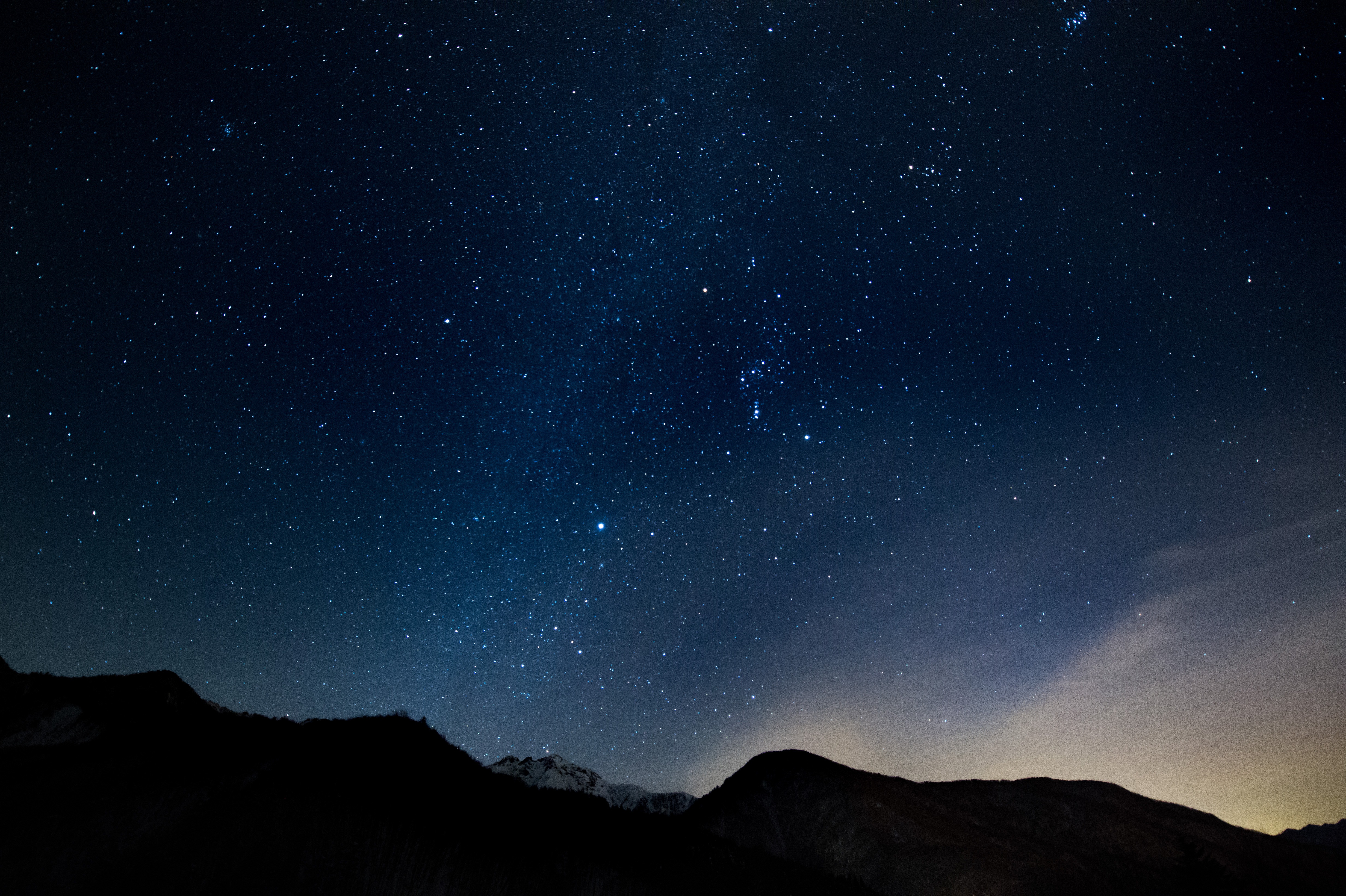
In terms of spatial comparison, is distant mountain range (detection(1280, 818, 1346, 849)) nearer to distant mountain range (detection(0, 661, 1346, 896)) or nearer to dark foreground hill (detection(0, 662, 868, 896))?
distant mountain range (detection(0, 661, 1346, 896))

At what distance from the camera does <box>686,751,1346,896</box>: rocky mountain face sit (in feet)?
121

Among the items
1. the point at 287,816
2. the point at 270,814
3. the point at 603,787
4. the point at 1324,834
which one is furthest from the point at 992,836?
the point at 603,787

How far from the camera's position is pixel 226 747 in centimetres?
1823

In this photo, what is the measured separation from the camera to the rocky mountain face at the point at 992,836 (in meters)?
36.8

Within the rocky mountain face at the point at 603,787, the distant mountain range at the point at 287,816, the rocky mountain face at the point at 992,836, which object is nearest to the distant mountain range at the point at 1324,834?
the rocky mountain face at the point at 992,836

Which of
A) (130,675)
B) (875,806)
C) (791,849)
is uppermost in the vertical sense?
(130,675)

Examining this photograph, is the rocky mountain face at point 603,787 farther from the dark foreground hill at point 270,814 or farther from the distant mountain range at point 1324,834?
the dark foreground hill at point 270,814

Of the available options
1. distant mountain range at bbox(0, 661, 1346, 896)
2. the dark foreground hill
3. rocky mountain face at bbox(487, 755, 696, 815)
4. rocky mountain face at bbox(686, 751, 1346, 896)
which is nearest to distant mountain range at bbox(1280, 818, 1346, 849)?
rocky mountain face at bbox(686, 751, 1346, 896)

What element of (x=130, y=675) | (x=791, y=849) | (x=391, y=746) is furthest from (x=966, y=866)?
(x=130, y=675)

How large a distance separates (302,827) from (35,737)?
35.1ft

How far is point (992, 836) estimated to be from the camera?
4112 centimetres

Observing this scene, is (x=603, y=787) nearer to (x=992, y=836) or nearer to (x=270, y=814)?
(x=992, y=836)

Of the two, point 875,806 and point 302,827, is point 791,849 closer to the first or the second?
point 875,806

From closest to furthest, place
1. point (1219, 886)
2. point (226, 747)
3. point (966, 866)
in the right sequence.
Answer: point (226, 747) → point (966, 866) → point (1219, 886)
